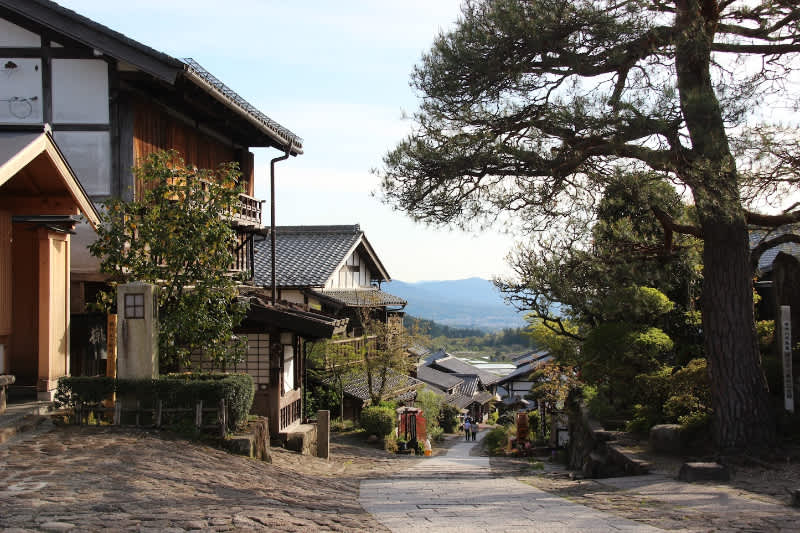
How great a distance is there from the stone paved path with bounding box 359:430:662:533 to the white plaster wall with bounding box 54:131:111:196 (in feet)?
27.6

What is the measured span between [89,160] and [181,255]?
4229 mm

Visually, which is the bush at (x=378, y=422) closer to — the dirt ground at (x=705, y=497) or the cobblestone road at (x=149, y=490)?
the dirt ground at (x=705, y=497)

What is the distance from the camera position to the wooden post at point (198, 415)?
11.1 meters

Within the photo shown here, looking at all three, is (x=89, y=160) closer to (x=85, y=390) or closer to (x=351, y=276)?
(x=85, y=390)

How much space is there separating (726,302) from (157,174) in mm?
10601

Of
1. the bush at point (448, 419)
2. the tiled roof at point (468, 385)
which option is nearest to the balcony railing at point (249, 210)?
the bush at point (448, 419)

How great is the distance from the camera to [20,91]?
14.8 meters

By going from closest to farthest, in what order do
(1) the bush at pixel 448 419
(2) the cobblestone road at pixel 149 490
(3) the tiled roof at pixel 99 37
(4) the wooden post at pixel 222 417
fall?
(2) the cobblestone road at pixel 149 490 < (4) the wooden post at pixel 222 417 < (3) the tiled roof at pixel 99 37 < (1) the bush at pixel 448 419

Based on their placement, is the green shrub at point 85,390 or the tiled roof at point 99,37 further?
the tiled roof at point 99,37

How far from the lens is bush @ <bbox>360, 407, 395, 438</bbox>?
78.2 feet

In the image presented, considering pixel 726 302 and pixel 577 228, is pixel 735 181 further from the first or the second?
pixel 577 228

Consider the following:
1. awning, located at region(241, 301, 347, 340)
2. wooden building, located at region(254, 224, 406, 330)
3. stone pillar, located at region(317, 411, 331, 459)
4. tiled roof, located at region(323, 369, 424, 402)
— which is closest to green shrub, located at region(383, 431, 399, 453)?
tiled roof, located at region(323, 369, 424, 402)

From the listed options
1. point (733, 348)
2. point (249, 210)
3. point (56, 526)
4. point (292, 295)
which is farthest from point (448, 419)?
point (56, 526)

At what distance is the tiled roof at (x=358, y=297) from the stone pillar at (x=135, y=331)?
618 inches
